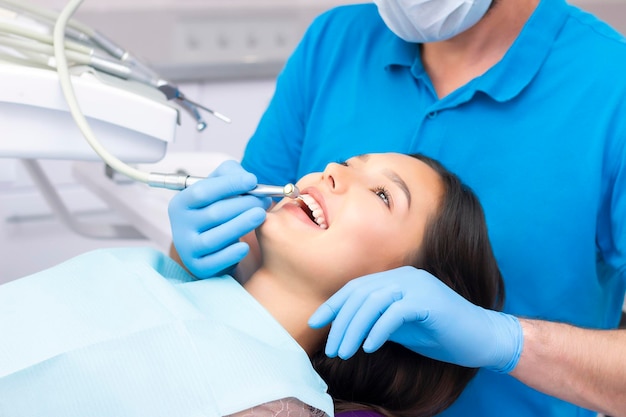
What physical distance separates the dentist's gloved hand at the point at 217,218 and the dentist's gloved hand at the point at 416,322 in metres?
0.18

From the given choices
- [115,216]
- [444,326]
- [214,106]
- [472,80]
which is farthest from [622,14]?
[444,326]

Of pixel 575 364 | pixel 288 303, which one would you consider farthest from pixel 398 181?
pixel 575 364

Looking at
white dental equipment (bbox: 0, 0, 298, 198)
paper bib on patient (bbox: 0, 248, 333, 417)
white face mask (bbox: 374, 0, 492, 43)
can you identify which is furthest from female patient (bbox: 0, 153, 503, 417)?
white face mask (bbox: 374, 0, 492, 43)

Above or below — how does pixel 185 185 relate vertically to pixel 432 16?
below

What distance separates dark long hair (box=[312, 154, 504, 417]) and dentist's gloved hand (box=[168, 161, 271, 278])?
0.23m

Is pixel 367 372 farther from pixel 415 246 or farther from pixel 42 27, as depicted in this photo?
pixel 42 27

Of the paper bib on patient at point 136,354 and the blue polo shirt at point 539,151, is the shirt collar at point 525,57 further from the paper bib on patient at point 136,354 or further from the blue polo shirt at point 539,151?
the paper bib on patient at point 136,354

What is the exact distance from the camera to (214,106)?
2.61 metres

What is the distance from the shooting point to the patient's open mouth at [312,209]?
3.64ft

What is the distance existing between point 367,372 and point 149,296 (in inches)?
14.6

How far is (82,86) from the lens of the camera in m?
1.07

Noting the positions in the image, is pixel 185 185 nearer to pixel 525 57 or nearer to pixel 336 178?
pixel 336 178

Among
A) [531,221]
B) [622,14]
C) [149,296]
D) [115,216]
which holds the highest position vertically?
[622,14]

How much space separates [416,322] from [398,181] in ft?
0.82
